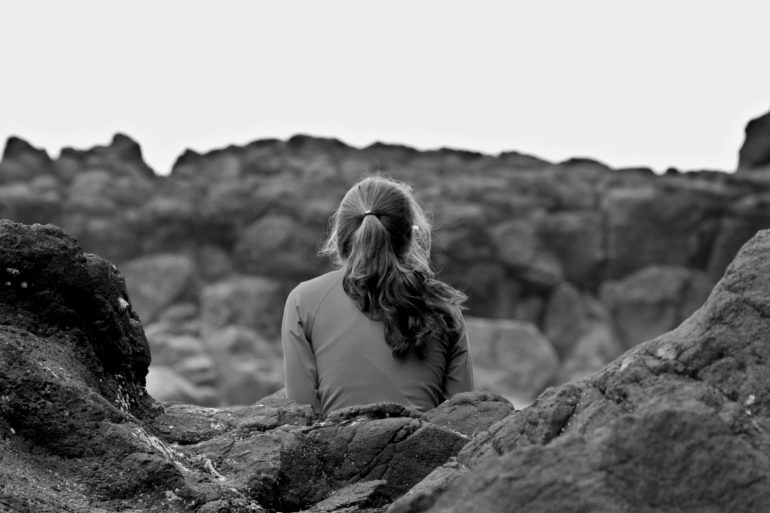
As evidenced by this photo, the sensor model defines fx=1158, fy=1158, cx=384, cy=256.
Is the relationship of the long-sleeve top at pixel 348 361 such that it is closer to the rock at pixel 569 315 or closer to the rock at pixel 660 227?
the rock at pixel 569 315

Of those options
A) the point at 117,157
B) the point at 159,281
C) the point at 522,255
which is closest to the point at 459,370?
the point at 159,281

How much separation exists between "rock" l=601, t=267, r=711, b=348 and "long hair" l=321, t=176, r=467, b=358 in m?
29.8

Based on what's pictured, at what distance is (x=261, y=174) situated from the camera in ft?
117

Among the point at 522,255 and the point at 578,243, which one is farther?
the point at 578,243

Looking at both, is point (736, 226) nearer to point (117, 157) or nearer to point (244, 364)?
point (244, 364)

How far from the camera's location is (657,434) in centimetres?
224

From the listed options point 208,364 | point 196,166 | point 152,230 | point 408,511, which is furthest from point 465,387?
point 196,166

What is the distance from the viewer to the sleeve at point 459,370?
14.8 ft

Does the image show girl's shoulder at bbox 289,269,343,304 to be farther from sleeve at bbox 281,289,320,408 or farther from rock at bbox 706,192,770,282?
rock at bbox 706,192,770,282

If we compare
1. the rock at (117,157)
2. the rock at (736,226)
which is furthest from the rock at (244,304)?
the rock at (736,226)

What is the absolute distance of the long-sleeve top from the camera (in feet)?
14.1

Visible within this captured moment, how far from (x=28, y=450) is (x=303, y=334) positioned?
5.64 feet

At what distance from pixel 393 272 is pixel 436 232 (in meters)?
27.1

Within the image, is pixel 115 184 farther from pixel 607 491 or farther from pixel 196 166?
pixel 607 491
